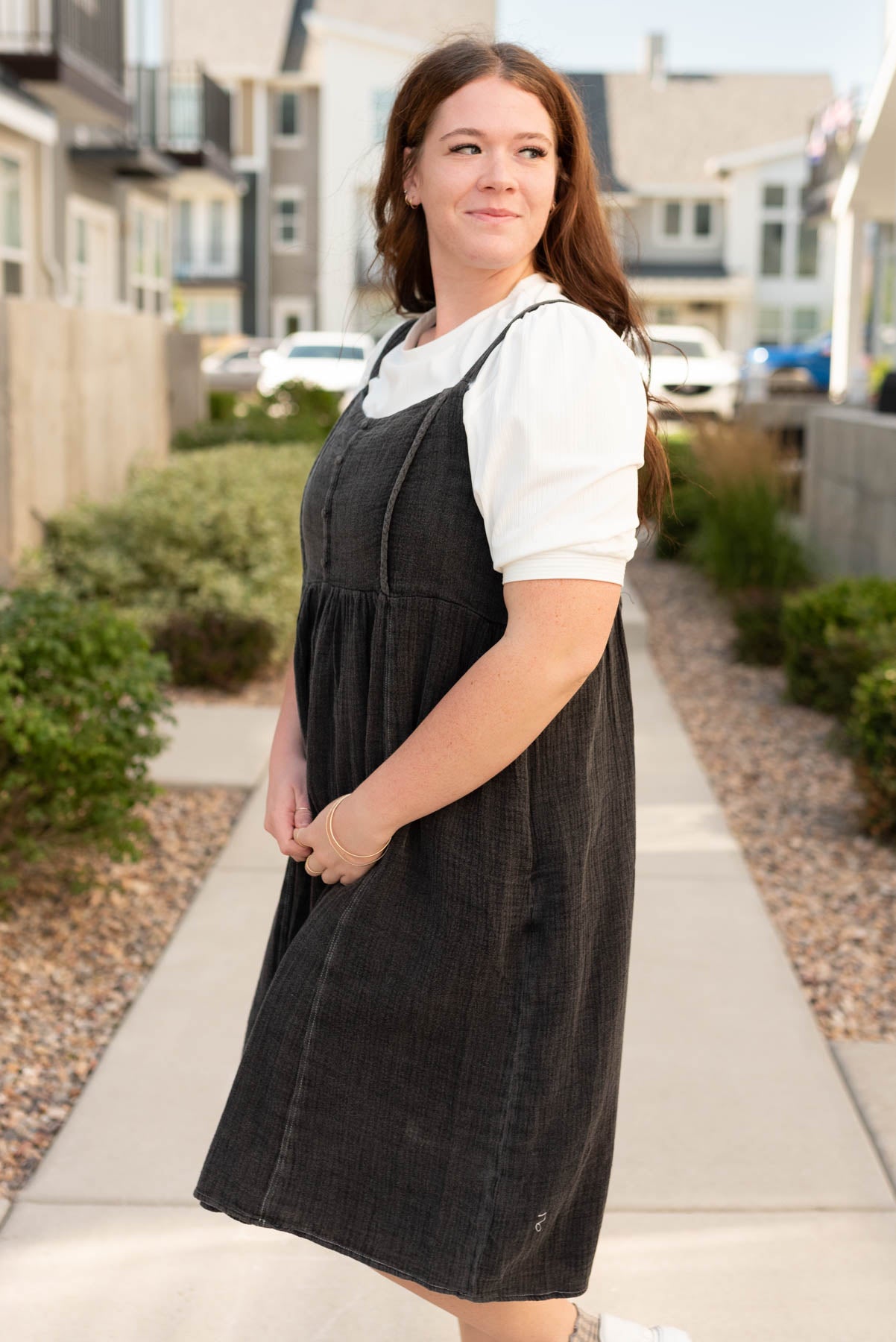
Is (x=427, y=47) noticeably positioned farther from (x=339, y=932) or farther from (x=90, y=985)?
(x=90, y=985)

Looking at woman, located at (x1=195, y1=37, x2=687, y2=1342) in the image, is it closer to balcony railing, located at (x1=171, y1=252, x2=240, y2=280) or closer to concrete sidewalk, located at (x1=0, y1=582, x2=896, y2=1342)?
concrete sidewalk, located at (x1=0, y1=582, x2=896, y2=1342)

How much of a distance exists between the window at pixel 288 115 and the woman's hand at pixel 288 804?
3983 centimetres

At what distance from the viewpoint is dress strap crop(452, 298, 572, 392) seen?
1.53 metres

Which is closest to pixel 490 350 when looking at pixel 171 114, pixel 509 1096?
pixel 509 1096

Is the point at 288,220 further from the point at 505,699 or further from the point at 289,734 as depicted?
the point at 505,699

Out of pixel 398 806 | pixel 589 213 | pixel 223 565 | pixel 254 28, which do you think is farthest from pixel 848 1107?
pixel 254 28

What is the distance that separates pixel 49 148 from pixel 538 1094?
13768 mm

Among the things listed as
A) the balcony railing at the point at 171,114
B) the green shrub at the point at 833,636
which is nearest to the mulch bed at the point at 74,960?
the green shrub at the point at 833,636

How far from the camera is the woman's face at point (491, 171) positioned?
1.59 meters

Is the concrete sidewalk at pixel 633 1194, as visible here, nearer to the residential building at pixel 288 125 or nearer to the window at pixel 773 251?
the residential building at pixel 288 125

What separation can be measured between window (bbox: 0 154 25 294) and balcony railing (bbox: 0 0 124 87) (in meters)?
0.91

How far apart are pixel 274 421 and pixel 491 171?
10.7 m

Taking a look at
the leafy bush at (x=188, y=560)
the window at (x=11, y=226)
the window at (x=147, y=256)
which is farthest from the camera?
the window at (x=147, y=256)

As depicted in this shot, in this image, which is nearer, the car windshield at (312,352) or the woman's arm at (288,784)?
the woman's arm at (288,784)
